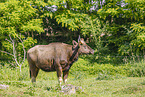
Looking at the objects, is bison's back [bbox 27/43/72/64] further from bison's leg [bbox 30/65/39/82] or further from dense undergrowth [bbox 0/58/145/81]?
dense undergrowth [bbox 0/58/145/81]

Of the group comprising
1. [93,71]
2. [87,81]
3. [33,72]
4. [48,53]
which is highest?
[48,53]

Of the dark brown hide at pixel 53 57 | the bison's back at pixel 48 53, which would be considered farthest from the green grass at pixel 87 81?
the bison's back at pixel 48 53

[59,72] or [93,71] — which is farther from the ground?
[59,72]

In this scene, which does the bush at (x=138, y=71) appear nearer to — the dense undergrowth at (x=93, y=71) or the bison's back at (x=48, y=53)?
the dense undergrowth at (x=93, y=71)

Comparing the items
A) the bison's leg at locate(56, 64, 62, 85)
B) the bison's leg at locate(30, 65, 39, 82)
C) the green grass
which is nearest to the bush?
the green grass

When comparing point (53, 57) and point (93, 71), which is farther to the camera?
point (93, 71)

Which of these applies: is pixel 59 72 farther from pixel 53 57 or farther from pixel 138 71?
pixel 138 71

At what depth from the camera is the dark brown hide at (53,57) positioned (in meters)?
10.6

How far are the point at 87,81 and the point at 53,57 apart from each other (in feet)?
11.5

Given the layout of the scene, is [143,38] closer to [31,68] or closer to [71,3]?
[71,3]

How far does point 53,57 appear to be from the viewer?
1064cm

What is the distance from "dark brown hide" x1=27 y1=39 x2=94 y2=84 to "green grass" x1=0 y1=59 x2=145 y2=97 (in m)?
0.80

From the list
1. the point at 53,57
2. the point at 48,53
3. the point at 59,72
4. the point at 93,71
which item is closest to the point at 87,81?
the point at 59,72

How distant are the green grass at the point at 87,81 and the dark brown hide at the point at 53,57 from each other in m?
0.80
